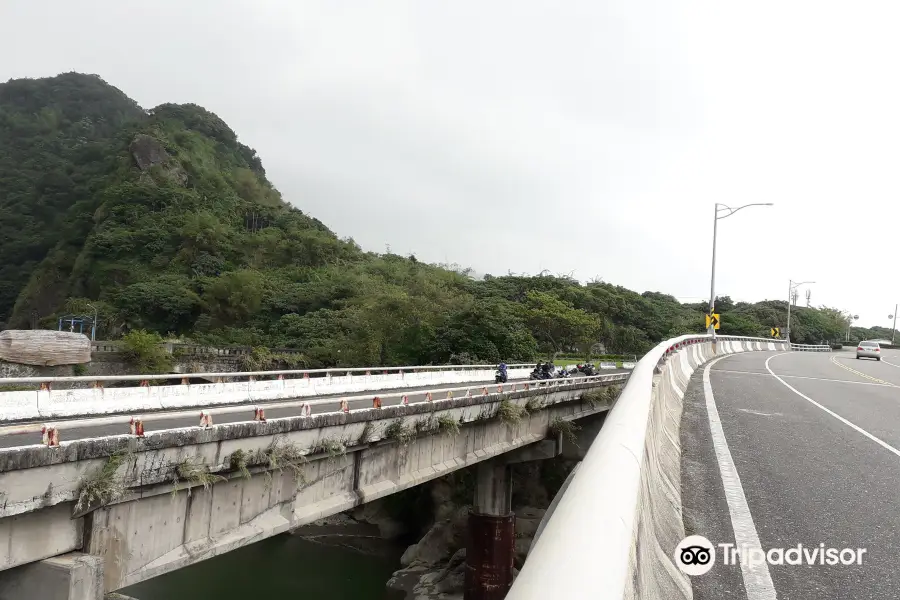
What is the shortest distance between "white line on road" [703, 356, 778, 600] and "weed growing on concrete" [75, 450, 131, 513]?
6766mm


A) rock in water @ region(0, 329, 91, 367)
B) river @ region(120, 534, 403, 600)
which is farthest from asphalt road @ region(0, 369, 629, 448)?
rock in water @ region(0, 329, 91, 367)

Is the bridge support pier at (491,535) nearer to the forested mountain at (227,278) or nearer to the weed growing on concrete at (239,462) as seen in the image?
the weed growing on concrete at (239,462)

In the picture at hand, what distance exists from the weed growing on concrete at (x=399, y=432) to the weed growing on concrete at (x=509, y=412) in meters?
5.42

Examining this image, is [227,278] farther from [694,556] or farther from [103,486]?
[694,556]

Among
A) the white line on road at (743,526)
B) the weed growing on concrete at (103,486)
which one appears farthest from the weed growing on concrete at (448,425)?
the weed growing on concrete at (103,486)

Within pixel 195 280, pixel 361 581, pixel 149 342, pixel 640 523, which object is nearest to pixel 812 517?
pixel 640 523

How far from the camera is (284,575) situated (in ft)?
94.2

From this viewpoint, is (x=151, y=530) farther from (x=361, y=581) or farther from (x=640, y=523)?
(x=361, y=581)

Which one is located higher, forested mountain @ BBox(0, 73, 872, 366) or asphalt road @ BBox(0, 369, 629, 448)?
forested mountain @ BBox(0, 73, 872, 366)

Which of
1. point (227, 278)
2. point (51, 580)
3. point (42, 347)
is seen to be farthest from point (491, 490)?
point (227, 278)

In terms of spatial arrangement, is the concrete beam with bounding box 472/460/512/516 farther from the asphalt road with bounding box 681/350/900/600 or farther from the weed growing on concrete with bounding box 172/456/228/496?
the weed growing on concrete with bounding box 172/456/228/496

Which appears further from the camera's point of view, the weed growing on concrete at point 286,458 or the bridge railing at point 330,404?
the weed growing on concrete at point 286,458

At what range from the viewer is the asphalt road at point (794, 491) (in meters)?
3.89

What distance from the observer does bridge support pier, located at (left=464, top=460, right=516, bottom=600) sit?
72.0 ft
